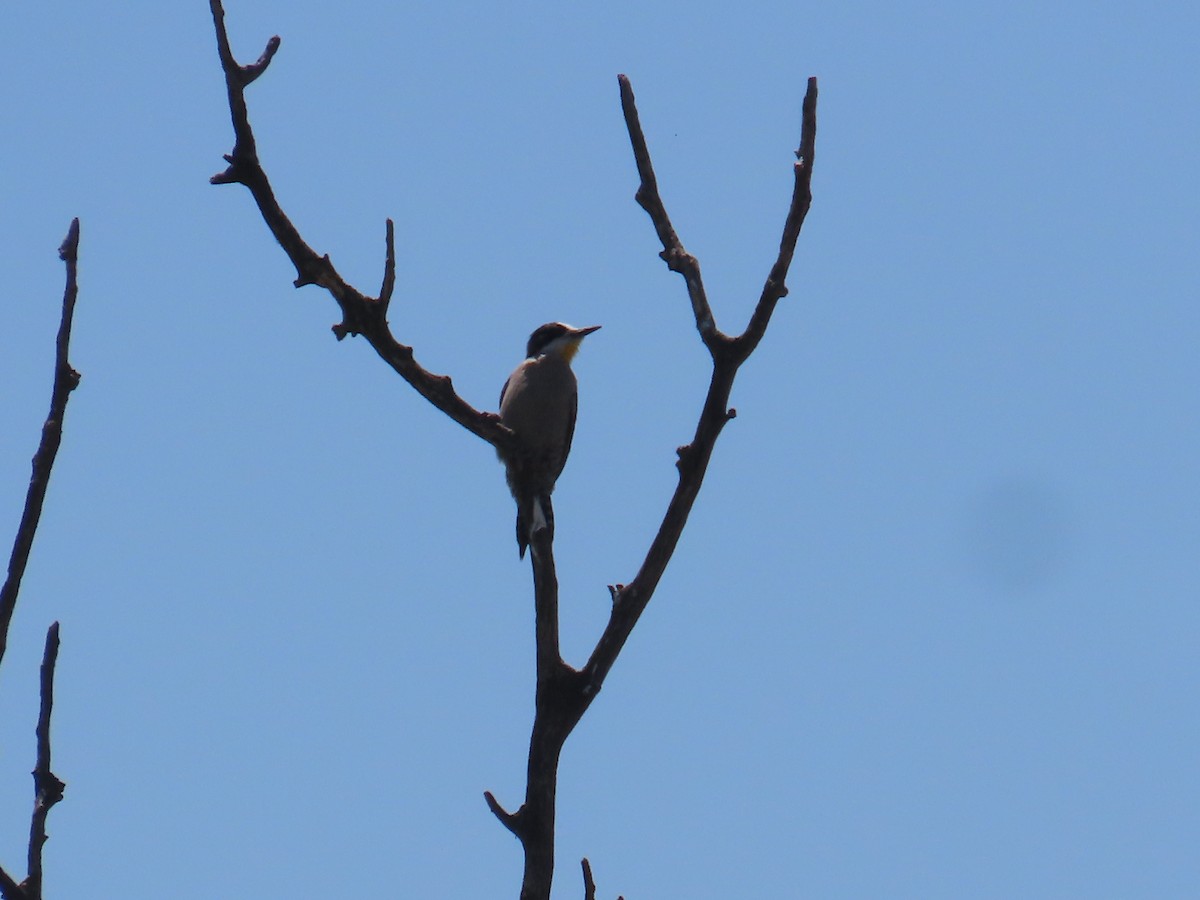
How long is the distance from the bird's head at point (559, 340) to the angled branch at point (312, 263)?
4605 mm

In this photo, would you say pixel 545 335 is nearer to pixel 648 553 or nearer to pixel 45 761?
pixel 648 553

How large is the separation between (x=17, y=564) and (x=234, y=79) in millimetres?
2326

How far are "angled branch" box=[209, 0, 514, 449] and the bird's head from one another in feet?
15.1

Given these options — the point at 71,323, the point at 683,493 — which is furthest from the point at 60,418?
the point at 683,493

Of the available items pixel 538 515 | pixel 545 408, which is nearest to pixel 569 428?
pixel 545 408

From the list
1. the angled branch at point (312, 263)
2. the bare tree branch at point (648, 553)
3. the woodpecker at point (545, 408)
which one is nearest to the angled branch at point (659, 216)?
the bare tree branch at point (648, 553)

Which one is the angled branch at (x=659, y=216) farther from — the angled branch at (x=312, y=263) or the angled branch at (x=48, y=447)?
the angled branch at (x=48, y=447)

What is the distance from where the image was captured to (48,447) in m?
2.85

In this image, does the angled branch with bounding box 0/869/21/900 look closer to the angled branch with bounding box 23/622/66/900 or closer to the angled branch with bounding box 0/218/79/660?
the angled branch with bounding box 23/622/66/900

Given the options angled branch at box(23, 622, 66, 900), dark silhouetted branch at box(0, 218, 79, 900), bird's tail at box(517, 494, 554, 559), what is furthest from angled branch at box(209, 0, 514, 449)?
angled branch at box(23, 622, 66, 900)

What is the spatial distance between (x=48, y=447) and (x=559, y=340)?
7193 mm

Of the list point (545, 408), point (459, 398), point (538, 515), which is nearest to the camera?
point (459, 398)

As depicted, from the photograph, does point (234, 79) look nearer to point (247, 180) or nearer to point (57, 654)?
point (247, 180)

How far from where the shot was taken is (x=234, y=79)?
4.64 m
